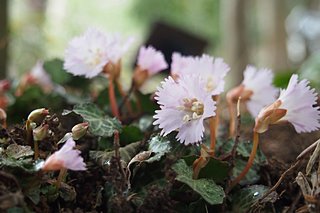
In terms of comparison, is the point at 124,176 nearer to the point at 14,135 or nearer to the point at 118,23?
the point at 14,135

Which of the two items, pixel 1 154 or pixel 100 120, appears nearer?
pixel 1 154

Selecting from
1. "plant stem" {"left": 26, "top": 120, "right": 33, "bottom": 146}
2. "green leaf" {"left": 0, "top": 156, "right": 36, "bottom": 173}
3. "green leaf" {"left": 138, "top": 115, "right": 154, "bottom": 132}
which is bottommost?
"green leaf" {"left": 138, "top": 115, "right": 154, "bottom": 132}

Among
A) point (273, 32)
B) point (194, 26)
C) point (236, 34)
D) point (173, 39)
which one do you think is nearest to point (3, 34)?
point (173, 39)

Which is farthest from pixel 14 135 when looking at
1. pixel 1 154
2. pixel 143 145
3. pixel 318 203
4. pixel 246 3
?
pixel 246 3

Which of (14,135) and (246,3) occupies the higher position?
(14,135)

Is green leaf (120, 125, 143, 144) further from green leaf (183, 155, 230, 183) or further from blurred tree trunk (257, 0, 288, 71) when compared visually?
blurred tree trunk (257, 0, 288, 71)

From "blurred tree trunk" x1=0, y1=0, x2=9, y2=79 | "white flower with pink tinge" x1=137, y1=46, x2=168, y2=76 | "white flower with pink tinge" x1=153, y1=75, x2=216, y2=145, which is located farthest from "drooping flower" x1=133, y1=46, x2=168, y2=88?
"blurred tree trunk" x1=0, y1=0, x2=9, y2=79

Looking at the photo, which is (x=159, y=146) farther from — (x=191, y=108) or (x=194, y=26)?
(x=194, y=26)
